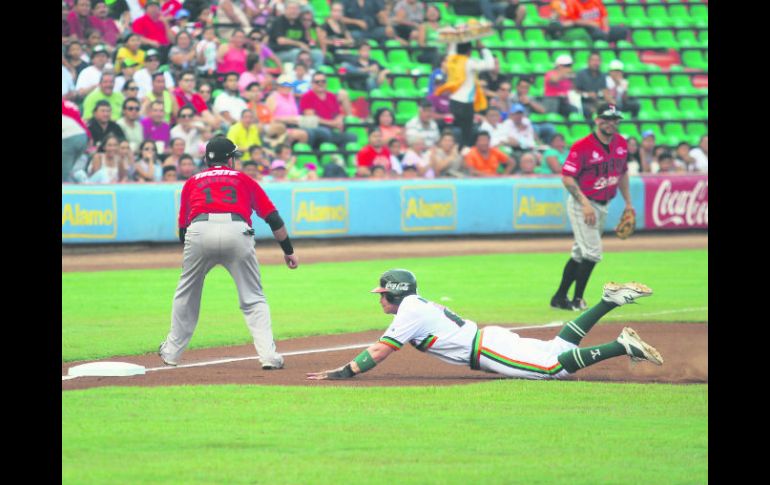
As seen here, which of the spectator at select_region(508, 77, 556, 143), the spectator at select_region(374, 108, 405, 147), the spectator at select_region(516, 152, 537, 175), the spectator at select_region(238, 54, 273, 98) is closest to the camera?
the spectator at select_region(238, 54, 273, 98)

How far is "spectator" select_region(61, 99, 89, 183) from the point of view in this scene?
20875 mm

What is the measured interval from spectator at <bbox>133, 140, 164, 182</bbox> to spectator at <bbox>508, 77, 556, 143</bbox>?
26.2ft

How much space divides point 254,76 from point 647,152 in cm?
803

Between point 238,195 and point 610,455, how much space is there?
4206 mm

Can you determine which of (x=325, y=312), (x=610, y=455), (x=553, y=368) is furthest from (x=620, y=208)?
(x=610, y=455)

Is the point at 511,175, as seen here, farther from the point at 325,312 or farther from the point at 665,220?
the point at 325,312

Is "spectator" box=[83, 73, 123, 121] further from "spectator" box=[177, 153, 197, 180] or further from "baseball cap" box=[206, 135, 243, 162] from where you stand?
"baseball cap" box=[206, 135, 243, 162]

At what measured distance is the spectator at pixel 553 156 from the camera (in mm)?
25578

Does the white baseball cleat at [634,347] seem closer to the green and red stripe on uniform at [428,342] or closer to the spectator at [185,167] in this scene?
the green and red stripe on uniform at [428,342]

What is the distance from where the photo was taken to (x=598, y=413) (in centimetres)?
953

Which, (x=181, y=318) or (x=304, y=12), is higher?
(x=304, y=12)

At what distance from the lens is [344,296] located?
17469 mm

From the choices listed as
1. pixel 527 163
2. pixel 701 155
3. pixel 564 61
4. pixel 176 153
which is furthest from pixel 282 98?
pixel 701 155

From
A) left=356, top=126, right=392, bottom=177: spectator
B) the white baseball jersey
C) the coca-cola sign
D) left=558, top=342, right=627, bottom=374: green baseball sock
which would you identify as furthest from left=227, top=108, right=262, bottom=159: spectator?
left=558, top=342, right=627, bottom=374: green baseball sock
